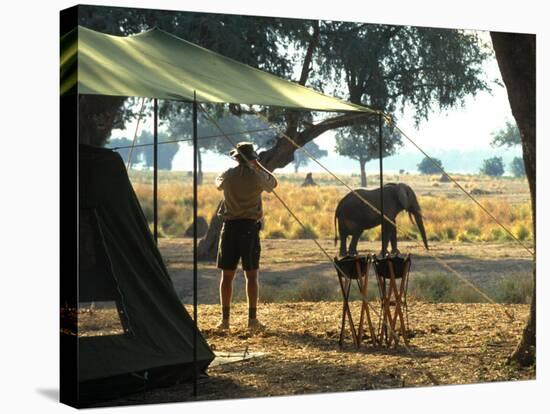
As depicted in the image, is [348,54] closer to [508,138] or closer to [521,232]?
[521,232]

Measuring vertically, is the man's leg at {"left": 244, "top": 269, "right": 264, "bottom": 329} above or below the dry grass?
below

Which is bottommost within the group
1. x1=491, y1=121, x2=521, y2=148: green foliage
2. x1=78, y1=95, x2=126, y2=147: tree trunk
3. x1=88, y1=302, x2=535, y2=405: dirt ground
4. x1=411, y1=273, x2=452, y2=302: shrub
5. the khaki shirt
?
x1=88, y1=302, x2=535, y2=405: dirt ground

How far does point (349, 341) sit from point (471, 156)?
1953 centimetres

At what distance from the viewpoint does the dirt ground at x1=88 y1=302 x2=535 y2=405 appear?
776cm

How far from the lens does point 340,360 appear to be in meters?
8.46

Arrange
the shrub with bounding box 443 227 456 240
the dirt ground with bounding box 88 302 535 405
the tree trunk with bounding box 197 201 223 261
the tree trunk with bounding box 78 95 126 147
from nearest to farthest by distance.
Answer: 1. the dirt ground with bounding box 88 302 535 405
2. the tree trunk with bounding box 78 95 126 147
3. the tree trunk with bounding box 197 201 223 261
4. the shrub with bounding box 443 227 456 240

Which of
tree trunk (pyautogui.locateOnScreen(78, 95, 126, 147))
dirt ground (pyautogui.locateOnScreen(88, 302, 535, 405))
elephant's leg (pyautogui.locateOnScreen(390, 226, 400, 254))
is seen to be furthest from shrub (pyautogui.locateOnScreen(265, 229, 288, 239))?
dirt ground (pyautogui.locateOnScreen(88, 302, 535, 405))

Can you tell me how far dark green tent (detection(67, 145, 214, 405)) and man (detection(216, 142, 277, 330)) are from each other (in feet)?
5.18

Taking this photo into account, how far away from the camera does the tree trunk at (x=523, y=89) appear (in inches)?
336

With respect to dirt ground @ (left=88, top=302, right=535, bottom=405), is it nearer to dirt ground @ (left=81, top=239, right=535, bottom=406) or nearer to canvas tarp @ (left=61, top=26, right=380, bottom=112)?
dirt ground @ (left=81, top=239, right=535, bottom=406)

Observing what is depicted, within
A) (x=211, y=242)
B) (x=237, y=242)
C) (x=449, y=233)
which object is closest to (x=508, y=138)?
(x=449, y=233)

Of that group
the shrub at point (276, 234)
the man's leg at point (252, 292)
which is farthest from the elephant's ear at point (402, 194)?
the man's leg at point (252, 292)

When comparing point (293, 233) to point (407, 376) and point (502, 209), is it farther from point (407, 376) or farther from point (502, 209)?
point (407, 376)

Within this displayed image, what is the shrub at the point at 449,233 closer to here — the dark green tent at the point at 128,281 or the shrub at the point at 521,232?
the shrub at the point at 521,232
